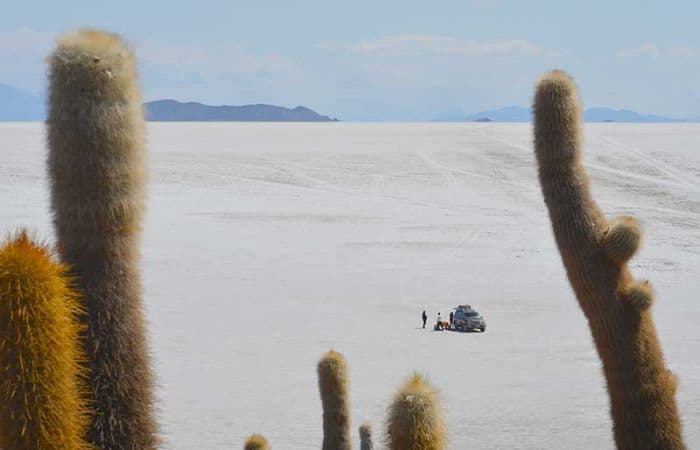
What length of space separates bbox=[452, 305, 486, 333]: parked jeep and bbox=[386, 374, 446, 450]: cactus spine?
20.2m

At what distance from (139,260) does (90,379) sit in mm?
490

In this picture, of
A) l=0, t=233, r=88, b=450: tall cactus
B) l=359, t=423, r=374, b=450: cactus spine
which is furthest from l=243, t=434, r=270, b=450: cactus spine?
l=0, t=233, r=88, b=450: tall cactus

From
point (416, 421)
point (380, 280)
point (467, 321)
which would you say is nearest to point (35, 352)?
point (416, 421)

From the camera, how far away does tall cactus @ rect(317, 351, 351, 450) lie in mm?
6734

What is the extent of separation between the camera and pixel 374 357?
21172mm

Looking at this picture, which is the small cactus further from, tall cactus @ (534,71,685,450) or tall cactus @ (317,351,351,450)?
tall cactus @ (317,351,351,450)

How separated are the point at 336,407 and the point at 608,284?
6.99 ft

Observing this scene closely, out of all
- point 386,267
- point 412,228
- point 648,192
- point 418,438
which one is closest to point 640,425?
point 418,438

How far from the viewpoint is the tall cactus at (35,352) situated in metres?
3.17

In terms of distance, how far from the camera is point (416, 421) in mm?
3699

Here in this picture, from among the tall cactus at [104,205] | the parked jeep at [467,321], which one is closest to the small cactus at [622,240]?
the tall cactus at [104,205]

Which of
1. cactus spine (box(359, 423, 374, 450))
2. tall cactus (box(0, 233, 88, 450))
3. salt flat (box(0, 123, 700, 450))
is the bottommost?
salt flat (box(0, 123, 700, 450))

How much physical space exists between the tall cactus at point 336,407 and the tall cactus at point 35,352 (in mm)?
3459

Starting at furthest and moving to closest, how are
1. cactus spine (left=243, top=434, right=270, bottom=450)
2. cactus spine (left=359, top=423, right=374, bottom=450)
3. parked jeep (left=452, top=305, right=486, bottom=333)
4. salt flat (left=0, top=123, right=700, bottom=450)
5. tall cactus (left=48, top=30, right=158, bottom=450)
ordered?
parked jeep (left=452, top=305, right=486, bottom=333) → salt flat (left=0, top=123, right=700, bottom=450) → cactus spine (left=359, top=423, right=374, bottom=450) → cactus spine (left=243, top=434, right=270, bottom=450) → tall cactus (left=48, top=30, right=158, bottom=450)
